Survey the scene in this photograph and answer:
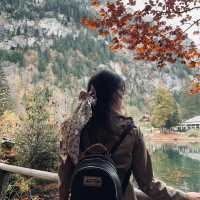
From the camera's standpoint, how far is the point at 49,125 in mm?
10234

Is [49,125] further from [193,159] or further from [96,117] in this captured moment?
[193,159]

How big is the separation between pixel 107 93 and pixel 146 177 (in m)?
0.35

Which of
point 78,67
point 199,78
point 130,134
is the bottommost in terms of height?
point 78,67

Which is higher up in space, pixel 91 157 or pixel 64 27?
pixel 91 157

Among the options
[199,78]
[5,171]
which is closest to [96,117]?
[5,171]

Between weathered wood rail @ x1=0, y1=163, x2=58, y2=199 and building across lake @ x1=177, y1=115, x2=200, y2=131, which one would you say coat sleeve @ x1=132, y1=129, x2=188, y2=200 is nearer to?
weathered wood rail @ x1=0, y1=163, x2=58, y2=199

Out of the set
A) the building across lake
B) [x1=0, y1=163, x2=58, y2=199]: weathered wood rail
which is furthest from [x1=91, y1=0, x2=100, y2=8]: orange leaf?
the building across lake

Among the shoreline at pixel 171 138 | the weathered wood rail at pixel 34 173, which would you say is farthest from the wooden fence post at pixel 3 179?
the shoreline at pixel 171 138

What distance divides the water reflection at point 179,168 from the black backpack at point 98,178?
16409 mm

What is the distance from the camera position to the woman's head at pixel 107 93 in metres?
1.39

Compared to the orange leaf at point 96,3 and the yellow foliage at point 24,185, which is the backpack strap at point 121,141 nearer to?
the orange leaf at point 96,3

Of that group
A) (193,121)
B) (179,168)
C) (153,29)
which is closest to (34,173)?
(153,29)

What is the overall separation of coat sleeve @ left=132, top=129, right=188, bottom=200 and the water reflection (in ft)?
53.1

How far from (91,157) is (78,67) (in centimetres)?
8837
